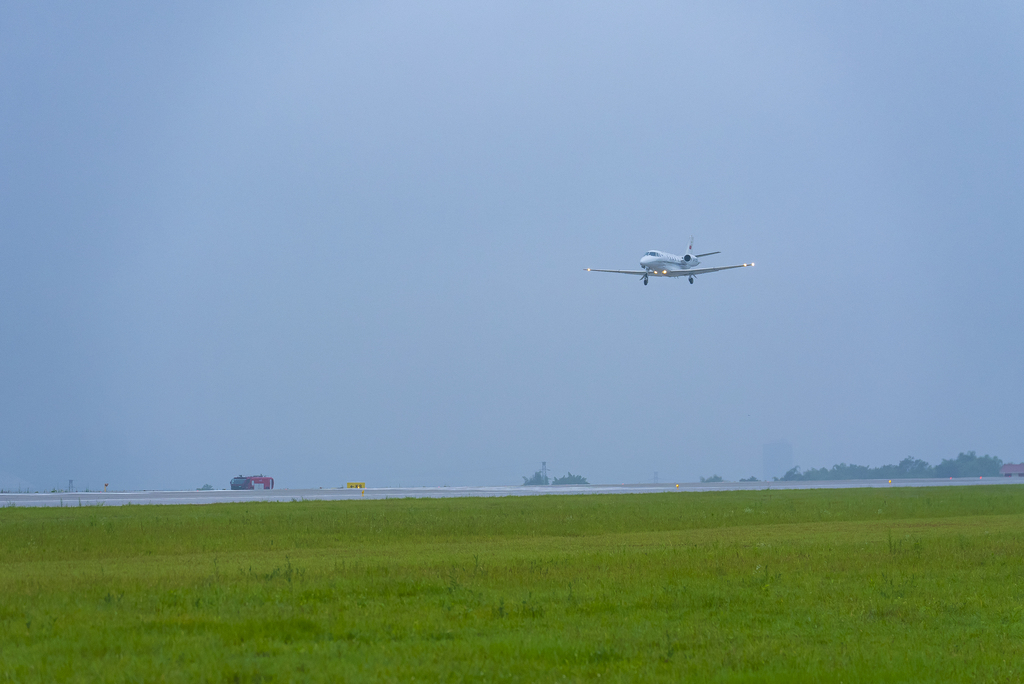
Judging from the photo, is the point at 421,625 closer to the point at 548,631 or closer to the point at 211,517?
the point at 548,631

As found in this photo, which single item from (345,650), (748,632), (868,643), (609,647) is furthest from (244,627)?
(868,643)

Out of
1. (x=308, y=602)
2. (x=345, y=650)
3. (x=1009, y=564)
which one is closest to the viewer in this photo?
(x=345, y=650)

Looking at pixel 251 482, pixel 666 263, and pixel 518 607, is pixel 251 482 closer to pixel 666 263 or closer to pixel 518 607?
pixel 666 263

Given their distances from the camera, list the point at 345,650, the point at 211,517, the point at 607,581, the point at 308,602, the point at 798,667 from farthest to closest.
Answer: the point at 211,517 → the point at 607,581 → the point at 308,602 → the point at 345,650 → the point at 798,667

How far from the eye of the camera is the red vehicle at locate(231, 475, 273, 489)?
138250 millimetres

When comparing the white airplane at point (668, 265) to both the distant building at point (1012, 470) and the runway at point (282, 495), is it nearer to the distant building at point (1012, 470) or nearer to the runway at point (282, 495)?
the runway at point (282, 495)

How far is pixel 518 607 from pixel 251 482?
127 m

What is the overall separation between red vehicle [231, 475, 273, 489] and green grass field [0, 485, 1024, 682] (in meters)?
101

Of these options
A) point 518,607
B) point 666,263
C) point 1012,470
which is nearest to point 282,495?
point 666,263

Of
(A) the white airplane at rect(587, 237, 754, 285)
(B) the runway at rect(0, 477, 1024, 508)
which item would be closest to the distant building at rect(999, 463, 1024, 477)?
(B) the runway at rect(0, 477, 1024, 508)

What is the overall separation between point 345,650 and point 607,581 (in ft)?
29.8

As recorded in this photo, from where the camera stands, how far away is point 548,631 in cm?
1773

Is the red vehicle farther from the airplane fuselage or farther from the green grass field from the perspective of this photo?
the green grass field

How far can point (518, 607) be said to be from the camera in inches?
792
